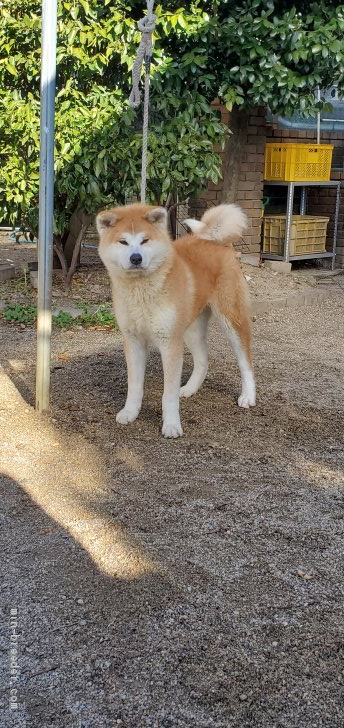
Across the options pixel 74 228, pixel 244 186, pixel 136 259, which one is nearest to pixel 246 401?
pixel 136 259

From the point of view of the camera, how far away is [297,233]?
9.37 m

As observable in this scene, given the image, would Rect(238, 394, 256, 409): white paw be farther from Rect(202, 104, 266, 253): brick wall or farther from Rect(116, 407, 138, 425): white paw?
Rect(202, 104, 266, 253): brick wall

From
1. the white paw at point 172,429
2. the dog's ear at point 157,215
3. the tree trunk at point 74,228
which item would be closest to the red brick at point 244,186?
the tree trunk at point 74,228

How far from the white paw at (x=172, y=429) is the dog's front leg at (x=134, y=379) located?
266 mm

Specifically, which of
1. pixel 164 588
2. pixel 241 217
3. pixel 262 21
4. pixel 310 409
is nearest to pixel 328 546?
pixel 164 588

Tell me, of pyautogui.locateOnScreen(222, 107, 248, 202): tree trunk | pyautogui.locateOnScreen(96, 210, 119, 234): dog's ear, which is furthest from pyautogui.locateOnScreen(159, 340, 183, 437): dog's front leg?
pyautogui.locateOnScreen(222, 107, 248, 202): tree trunk

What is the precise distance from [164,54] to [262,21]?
0.98 metres

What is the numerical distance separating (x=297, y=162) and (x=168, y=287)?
18.7ft

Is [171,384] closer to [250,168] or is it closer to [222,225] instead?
[222,225]

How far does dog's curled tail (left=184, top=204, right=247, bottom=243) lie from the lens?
15.1 ft

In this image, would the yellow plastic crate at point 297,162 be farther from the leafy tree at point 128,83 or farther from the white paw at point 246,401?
the white paw at point 246,401

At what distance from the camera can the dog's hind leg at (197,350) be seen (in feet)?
15.8

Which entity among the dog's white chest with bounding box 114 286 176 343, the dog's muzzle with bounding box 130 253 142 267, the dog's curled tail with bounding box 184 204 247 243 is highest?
the dog's curled tail with bounding box 184 204 247 243

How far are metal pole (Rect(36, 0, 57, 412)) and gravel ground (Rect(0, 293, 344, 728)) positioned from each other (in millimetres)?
303
